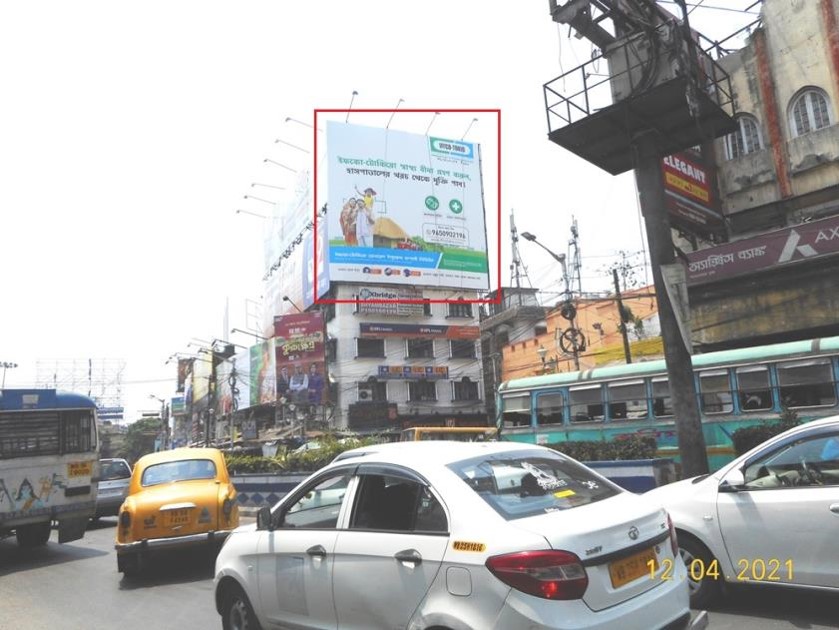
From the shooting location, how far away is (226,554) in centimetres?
487

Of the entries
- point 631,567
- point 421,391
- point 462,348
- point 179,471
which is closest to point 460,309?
point 462,348

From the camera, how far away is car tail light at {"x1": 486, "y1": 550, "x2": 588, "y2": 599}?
2936mm

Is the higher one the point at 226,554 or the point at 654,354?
the point at 654,354

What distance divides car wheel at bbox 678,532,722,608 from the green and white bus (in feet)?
18.7

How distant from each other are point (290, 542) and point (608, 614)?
7.15 ft

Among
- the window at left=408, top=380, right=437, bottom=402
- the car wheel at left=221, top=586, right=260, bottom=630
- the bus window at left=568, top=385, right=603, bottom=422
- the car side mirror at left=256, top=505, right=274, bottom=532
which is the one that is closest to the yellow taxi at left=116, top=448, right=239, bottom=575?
the car wheel at left=221, top=586, right=260, bottom=630

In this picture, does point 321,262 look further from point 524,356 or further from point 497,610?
point 497,610

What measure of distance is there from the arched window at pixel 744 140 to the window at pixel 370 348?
29184 millimetres

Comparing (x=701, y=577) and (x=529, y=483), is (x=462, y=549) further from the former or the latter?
(x=701, y=577)

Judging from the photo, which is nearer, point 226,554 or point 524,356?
point 226,554

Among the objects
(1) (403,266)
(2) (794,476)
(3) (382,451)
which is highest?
(1) (403,266)

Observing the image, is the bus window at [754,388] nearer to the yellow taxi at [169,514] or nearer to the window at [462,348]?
the yellow taxi at [169,514]

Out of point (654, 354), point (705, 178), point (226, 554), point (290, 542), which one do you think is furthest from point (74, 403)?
point (654, 354)

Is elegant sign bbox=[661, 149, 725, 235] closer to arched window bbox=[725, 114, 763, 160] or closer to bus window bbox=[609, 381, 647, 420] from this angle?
arched window bbox=[725, 114, 763, 160]
